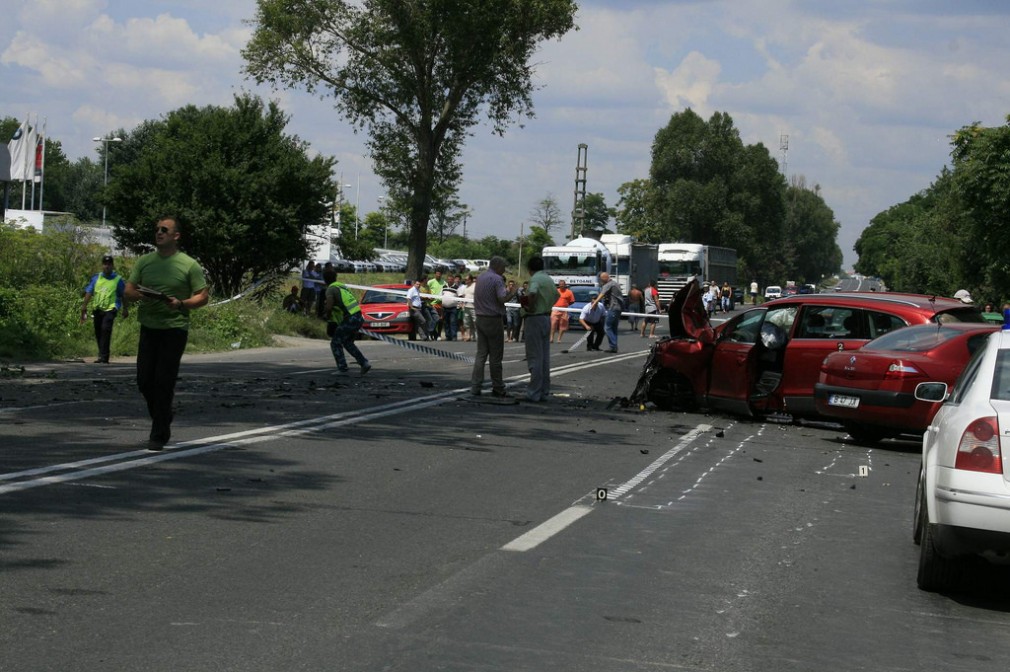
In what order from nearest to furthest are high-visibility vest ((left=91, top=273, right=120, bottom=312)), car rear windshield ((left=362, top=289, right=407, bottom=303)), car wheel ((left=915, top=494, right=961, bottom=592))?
car wheel ((left=915, top=494, right=961, bottom=592)) < high-visibility vest ((left=91, top=273, right=120, bottom=312)) < car rear windshield ((left=362, top=289, right=407, bottom=303))

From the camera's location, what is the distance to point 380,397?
54.6 ft

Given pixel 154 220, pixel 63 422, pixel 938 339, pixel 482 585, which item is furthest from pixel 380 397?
pixel 154 220

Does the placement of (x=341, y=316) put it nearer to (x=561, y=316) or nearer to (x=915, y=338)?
(x=915, y=338)

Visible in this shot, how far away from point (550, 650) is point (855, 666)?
50.3 inches

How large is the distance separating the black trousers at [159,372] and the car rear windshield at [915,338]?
24.6 feet

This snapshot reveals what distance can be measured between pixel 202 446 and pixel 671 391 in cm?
750

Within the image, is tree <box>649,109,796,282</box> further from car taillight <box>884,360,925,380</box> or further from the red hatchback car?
car taillight <box>884,360,925,380</box>

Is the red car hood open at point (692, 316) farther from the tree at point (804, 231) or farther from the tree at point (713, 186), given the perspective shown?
the tree at point (804, 231)

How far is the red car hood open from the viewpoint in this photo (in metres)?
16.5

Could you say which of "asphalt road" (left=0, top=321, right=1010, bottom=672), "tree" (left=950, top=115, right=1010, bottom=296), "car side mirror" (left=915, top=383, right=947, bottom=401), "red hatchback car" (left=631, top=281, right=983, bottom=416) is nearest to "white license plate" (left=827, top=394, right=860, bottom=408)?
"asphalt road" (left=0, top=321, right=1010, bottom=672)

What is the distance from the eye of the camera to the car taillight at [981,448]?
657 centimetres

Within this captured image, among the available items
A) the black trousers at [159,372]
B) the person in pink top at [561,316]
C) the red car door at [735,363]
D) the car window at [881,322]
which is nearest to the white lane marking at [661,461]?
the red car door at [735,363]

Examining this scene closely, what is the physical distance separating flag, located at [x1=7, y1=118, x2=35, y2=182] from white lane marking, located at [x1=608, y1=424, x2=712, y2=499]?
2255 inches

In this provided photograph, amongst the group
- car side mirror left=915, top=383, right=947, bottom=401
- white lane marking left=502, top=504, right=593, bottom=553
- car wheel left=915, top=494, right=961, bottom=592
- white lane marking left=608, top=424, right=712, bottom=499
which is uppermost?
car side mirror left=915, top=383, right=947, bottom=401
